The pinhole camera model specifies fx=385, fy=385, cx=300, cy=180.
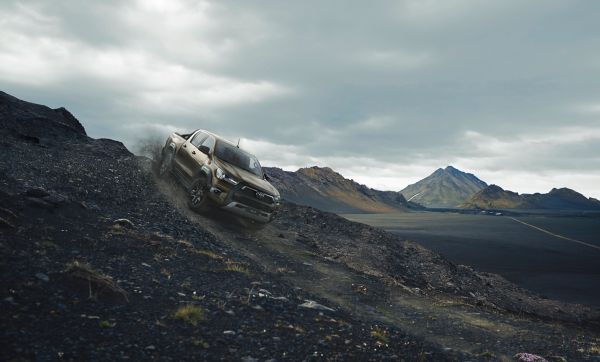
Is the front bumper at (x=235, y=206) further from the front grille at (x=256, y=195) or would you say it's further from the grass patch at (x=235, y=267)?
the grass patch at (x=235, y=267)

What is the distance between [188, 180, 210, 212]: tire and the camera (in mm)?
15953

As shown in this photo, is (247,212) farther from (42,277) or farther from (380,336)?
(42,277)

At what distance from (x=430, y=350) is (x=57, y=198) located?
11.4 metres

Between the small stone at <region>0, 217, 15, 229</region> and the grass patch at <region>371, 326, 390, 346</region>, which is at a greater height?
the small stone at <region>0, 217, 15, 229</region>

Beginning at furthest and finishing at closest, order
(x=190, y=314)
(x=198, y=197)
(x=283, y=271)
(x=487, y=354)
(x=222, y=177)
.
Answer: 1. (x=198, y=197)
2. (x=222, y=177)
3. (x=283, y=271)
4. (x=487, y=354)
5. (x=190, y=314)

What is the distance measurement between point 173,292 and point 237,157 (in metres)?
9.55

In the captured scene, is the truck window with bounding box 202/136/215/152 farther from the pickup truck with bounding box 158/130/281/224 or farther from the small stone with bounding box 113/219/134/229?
the small stone with bounding box 113/219/134/229

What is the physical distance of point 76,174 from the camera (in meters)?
16.8

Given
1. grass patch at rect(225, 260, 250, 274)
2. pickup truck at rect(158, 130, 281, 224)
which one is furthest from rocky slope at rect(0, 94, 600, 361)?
pickup truck at rect(158, 130, 281, 224)

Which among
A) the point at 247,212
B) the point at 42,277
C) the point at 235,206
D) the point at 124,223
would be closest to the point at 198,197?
the point at 235,206

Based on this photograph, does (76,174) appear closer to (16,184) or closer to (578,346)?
(16,184)

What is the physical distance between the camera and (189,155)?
1741 cm

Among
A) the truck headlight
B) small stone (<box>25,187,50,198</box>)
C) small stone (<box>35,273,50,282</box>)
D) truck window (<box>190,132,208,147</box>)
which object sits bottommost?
small stone (<box>35,273,50,282</box>)

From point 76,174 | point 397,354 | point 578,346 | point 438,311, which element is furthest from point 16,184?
point 578,346
